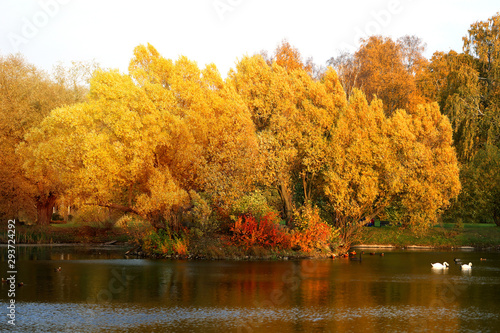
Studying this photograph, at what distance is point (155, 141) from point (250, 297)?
1848 centimetres

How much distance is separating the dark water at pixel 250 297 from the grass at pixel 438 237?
1676 cm

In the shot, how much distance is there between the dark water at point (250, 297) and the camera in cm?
1683

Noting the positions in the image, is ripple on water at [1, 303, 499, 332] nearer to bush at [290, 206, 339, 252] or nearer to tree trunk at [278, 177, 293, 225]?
bush at [290, 206, 339, 252]

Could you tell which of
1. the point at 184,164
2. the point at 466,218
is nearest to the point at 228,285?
the point at 184,164

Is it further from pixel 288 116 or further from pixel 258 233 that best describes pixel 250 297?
pixel 288 116

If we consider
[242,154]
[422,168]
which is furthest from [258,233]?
[422,168]

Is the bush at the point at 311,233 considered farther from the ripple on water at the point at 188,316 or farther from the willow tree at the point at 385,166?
the ripple on water at the point at 188,316

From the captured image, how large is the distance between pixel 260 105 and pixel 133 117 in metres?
9.53

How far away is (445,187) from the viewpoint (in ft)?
139

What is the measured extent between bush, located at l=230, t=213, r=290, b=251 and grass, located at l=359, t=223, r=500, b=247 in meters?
14.0

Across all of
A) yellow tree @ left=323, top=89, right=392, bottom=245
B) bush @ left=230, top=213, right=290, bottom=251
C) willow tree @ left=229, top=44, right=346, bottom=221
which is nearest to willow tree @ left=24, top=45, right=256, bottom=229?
bush @ left=230, top=213, right=290, bottom=251

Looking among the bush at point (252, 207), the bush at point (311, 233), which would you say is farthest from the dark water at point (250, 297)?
the bush at point (252, 207)

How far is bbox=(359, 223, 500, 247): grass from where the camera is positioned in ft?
169

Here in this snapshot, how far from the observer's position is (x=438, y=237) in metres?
52.7
